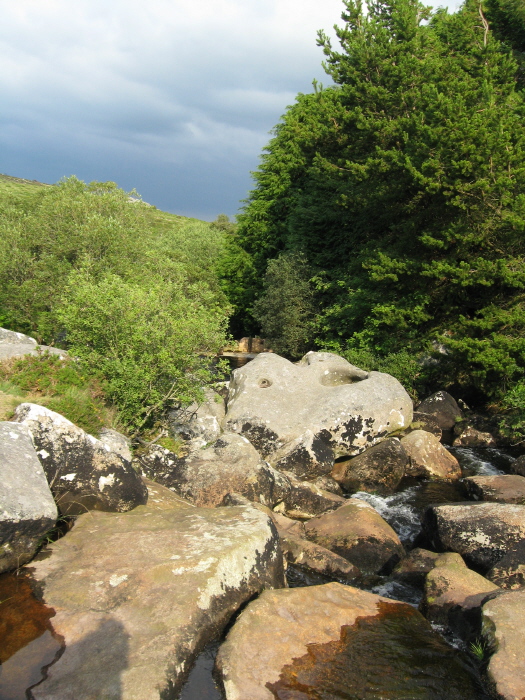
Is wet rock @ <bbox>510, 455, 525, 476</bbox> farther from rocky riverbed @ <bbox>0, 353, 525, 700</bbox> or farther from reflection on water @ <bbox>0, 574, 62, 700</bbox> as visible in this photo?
reflection on water @ <bbox>0, 574, 62, 700</bbox>

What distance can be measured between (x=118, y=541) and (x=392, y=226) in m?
23.8

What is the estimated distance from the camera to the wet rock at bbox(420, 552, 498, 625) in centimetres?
812

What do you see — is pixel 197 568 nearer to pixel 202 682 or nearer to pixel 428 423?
pixel 202 682

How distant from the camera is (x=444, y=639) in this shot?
7684 mm

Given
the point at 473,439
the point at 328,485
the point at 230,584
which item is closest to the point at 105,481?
the point at 230,584

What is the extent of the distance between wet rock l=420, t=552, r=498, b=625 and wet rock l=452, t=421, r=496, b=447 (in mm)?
12791

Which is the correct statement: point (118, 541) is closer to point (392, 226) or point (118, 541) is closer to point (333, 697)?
point (333, 697)

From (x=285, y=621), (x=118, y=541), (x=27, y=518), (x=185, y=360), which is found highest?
(x=185, y=360)

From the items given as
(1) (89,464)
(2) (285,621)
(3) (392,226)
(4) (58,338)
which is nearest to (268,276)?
(3) (392,226)

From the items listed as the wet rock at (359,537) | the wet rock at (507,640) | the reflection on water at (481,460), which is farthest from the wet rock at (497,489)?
the wet rock at (507,640)

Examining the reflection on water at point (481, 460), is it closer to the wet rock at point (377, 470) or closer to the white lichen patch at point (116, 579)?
the wet rock at point (377, 470)

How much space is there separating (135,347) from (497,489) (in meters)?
10.3

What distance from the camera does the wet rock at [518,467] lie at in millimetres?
16859

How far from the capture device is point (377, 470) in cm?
1611
